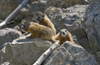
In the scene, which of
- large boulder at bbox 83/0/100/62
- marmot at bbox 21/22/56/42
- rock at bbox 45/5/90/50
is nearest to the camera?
large boulder at bbox 83/0/100/62

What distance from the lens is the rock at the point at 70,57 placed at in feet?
17.1

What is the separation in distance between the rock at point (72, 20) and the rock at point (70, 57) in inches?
77.8

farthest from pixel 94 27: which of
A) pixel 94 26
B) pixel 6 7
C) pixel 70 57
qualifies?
pixel 6 7

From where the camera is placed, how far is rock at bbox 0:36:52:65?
20.3 feet

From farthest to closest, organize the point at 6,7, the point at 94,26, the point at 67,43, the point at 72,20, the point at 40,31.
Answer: the point at 6,7
the point at 72,20
the point at 40,31
the point at 94,26
the point at 67,43

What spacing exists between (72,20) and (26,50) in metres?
3.08

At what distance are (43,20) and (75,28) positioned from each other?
1.66 metres

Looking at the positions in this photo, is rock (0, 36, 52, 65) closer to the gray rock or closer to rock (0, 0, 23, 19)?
the gray rock

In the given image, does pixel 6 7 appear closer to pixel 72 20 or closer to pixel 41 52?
pixel 72 20

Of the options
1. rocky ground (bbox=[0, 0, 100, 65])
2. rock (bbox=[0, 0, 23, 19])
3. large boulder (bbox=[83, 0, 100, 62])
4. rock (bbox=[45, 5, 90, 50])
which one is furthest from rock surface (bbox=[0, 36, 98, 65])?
rock (bbox=[0, 0, 23, 19])

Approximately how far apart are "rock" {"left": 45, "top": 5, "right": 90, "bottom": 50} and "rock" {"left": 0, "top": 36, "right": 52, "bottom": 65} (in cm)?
216

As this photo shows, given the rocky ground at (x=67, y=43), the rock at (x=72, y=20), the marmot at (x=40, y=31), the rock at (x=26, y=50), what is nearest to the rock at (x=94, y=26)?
the rocky ground at (x=67, y=43)

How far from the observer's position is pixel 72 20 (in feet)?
27.0

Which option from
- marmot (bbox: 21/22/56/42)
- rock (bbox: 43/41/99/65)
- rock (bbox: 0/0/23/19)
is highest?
rock (bbox: 0/0/23/19)
